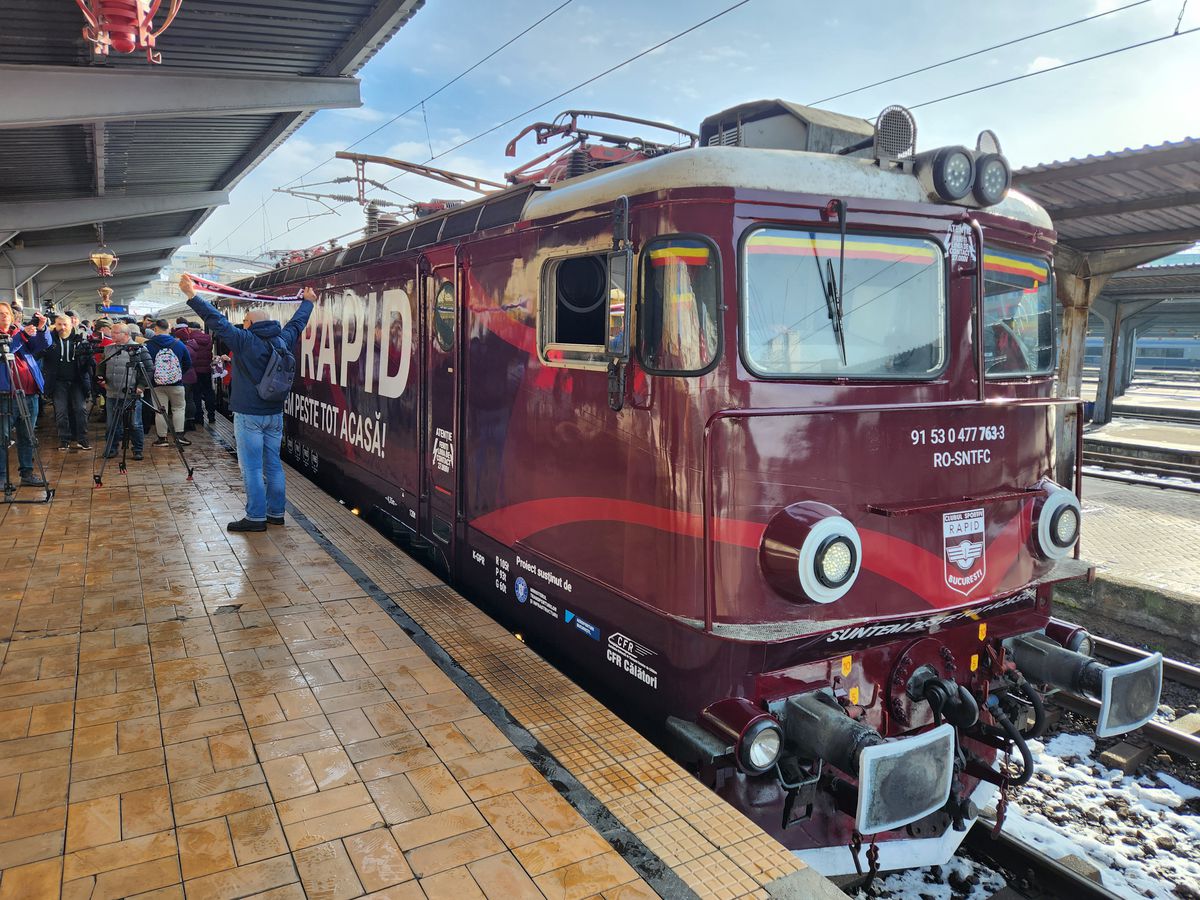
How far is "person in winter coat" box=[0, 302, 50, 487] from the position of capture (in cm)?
761

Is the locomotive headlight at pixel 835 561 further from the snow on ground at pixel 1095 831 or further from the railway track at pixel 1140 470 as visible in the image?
the railway track at pixel 1140 470

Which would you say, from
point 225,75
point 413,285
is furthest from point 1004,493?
point 225,75

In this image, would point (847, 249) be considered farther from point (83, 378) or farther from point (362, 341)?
point (83, 378)

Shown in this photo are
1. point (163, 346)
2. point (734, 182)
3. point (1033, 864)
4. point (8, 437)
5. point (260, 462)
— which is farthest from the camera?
point (163, 346)

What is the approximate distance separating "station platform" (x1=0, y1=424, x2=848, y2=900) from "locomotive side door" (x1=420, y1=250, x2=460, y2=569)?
19.0 inches

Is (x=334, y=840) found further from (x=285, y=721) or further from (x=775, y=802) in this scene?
(x=775, y=802)

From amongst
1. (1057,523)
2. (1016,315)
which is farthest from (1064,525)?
(1016,315)

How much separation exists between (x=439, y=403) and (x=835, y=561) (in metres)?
3.31

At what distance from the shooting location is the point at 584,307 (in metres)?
4.03

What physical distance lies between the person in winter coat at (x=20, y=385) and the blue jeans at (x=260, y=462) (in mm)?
2843

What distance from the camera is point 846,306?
3586mm

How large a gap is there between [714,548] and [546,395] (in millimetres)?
1456

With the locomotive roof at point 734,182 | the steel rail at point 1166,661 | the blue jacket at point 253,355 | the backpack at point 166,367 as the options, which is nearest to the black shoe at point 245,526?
the blue jacket at point 253,355

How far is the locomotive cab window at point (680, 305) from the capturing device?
11.1ft
